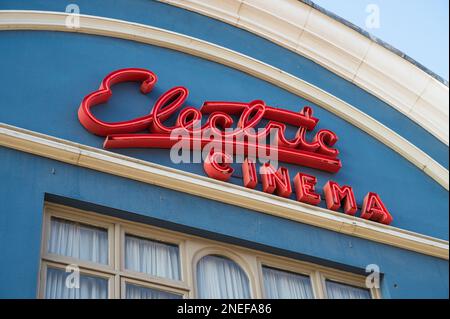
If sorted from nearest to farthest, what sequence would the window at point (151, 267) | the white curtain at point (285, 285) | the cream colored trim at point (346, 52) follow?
the window at point (151, 267)
the white curtain at point (285, 285)
the cream colored trim at point (346, 52)

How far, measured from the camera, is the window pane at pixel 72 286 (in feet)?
31.1

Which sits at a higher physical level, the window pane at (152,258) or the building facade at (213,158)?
the building facade at (213,158)

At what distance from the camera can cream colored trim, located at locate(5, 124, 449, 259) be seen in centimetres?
1031

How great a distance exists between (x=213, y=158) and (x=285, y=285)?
1.86 metres

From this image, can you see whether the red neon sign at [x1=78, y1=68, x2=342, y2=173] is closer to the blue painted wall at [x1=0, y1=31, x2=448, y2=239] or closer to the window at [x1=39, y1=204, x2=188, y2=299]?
the blue painted wall at [x1=0, y1=31, x2=448, y2=239]

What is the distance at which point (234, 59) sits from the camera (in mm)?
13375

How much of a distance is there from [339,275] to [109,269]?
3310 mm

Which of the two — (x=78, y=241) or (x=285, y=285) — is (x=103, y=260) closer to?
(x=78, y=241)

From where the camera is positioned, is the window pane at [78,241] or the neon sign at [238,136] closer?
the window pane at [78,241]

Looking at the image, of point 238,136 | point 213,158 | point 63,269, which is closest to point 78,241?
point 63,269

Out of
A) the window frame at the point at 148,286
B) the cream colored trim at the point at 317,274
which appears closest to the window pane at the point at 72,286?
the window frame at the point at 148,286

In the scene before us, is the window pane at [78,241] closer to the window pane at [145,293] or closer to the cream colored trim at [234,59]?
the window pane at [145,293]

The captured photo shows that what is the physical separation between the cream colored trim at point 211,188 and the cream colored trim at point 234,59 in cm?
190

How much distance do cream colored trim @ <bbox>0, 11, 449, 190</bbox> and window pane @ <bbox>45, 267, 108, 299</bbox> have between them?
3.53m
